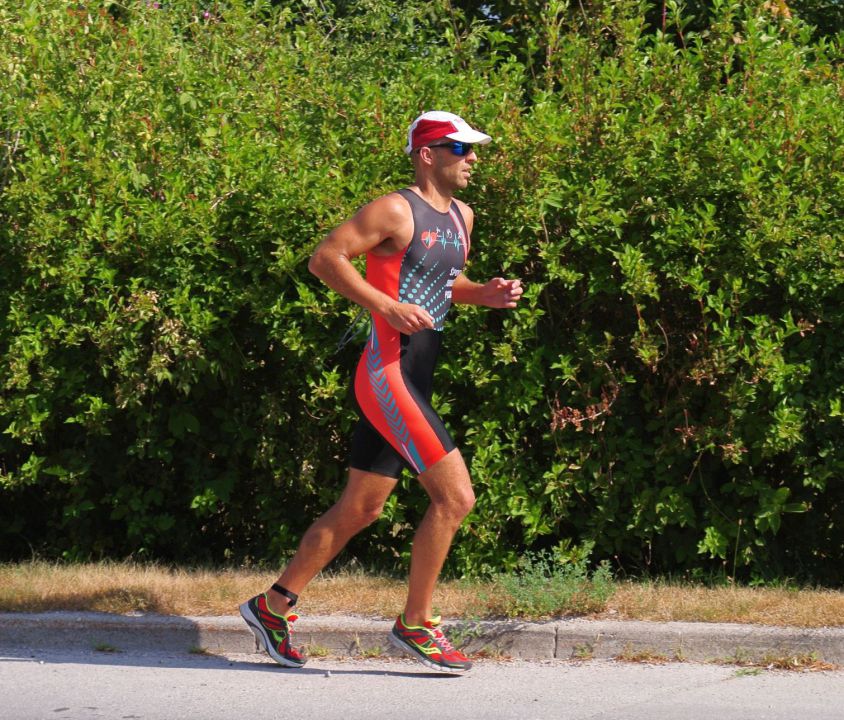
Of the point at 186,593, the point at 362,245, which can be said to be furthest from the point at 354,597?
the point at 362,245

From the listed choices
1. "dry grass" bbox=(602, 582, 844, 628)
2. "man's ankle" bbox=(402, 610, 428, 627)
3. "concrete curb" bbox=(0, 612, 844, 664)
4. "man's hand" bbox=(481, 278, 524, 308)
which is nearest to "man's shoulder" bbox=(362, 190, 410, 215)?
"man's hand" bbox=(481, 278, 524, 308)

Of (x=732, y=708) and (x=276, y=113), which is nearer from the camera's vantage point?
(x=732, y=708)

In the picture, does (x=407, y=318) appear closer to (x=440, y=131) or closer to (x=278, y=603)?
(x=440, y=131)

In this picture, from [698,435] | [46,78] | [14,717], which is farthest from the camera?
[46,78]

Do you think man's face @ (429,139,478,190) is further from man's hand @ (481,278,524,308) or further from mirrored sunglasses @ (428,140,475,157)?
man's hand @ (481,278,524,308)

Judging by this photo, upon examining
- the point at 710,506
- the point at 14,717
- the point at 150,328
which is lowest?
the point at 14,717

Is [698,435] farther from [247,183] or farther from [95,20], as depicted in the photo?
[95,20]

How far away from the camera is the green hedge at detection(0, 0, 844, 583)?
20.2 ft

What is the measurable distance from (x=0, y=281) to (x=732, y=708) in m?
4.30

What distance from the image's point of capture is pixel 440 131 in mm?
5168

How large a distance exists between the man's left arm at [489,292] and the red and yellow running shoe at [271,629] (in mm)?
1509

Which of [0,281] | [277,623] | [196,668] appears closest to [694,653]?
[277,623]

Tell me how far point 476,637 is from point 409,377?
50.3 inches

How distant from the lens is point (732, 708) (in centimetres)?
480
